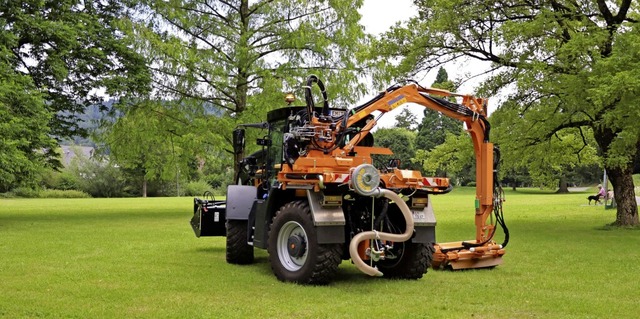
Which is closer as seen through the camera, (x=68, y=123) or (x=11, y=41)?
(x=11, y=41)

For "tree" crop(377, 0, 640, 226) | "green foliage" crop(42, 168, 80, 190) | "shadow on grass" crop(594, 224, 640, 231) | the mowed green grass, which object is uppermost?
"tree" crop(377, 0, 640, 226)

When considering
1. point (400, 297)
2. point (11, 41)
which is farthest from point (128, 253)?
point (11, 41)

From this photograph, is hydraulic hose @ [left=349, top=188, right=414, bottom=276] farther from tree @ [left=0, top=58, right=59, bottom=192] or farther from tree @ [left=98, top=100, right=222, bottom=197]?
tree @ [left=98, top=100, right=222, bottom=197]

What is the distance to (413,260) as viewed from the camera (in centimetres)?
1023

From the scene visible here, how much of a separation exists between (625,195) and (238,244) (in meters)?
13.3

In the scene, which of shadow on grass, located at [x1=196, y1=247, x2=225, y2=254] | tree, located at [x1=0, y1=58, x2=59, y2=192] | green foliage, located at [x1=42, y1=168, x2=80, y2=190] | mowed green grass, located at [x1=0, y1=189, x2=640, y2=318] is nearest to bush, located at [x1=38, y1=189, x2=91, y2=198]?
green foliage, located at [x1=42, y1=168, x2=80, y2=190]

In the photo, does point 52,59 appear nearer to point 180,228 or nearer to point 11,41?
point 11,41

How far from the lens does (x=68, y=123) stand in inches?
998

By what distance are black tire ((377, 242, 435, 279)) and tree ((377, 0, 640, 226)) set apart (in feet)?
25.5

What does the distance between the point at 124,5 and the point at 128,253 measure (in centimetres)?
1511

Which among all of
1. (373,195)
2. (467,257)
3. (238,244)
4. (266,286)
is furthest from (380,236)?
(238,244)

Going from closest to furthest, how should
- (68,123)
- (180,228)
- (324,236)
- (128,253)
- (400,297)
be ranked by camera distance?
(400,297) < (324,236) < (128,253) < (180,228) < (68,123)

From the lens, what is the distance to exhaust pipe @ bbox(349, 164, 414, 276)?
911 cm

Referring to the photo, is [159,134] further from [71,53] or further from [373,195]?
[373,195]
